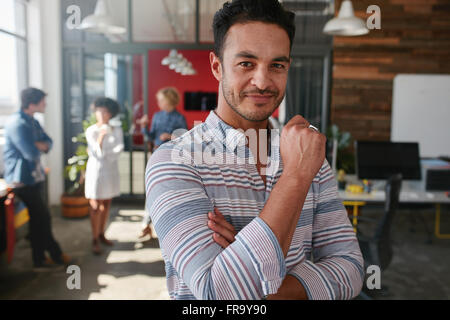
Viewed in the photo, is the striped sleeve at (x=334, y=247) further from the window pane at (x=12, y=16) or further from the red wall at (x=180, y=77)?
the red wall at (x=180, y=77)

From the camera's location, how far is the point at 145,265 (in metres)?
3.95

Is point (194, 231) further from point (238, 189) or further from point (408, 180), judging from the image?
point (408, 180)

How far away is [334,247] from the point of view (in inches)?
43.6

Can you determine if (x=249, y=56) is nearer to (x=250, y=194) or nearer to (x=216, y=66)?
(x=216, y=66)

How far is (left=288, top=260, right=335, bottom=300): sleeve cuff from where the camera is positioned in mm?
993

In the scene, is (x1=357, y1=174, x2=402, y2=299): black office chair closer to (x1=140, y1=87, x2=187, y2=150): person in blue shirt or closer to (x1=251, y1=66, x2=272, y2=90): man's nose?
(x1=251, y1=66, x2=272, y2=90): man's nose

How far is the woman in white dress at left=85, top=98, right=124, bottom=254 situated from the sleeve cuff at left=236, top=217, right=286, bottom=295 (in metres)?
3.50

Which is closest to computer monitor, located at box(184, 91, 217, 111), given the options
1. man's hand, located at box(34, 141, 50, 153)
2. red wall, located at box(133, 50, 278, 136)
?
red wall, located at box(133, 50, 278, 136)

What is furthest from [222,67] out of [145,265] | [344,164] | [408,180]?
[344,164]

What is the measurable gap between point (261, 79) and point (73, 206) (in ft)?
16.8

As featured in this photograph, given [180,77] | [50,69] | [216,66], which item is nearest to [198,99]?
[180,77]

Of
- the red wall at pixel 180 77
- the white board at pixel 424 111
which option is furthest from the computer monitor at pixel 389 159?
the red wall at pixel 180 77

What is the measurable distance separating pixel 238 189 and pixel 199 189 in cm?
10

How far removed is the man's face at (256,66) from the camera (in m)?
0.98
